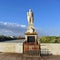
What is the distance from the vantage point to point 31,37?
18.3 metres

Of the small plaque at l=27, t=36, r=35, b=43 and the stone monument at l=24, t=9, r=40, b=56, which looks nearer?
the stone monument at l=24, t=9, r=40, b=56

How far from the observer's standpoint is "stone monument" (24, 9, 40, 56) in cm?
1676

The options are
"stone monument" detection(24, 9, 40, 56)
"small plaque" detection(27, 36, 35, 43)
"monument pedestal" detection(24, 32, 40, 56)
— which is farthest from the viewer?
"small plaque" detection(27, 36, 35, 43)

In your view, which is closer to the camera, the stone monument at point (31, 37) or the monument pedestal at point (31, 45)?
the monument pedestal at point (31, 45)

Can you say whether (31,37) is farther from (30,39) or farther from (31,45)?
(31,45)

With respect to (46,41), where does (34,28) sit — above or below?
above

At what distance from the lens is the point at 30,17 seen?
18984 mm

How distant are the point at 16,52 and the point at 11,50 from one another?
20.8 inches

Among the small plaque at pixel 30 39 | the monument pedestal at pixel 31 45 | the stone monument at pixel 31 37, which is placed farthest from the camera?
the small plaque at pixel 30 39

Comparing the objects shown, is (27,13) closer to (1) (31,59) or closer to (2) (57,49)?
(2) (57,49)

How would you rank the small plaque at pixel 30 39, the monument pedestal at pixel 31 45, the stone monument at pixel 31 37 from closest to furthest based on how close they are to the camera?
the monument pedestal at pixel 31 45 < the stone monument at pixel 31 37 < the small plaque at pixel 30 39

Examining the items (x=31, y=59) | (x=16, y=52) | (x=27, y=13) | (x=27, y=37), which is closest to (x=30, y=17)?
(x=27, y=13)

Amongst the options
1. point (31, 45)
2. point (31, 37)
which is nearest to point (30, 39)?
point (31, 37)

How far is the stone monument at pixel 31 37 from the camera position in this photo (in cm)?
1676
